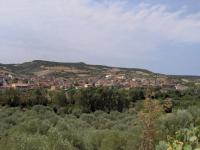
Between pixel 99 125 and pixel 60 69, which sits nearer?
pixel 99 125

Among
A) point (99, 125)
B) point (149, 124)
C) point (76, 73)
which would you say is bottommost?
point (99, 125)

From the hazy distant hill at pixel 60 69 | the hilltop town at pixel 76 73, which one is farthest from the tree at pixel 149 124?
the hazy distant hill at pixel 60 69

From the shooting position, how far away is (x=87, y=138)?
32.3m

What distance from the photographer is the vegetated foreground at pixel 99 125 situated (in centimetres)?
1056

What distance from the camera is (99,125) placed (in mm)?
51281

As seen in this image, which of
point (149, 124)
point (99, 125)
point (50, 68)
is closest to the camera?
point (149, 124)

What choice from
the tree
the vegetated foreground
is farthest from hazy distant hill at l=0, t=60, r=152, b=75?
the tree

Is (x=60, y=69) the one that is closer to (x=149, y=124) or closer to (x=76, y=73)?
(x=76, y=73)

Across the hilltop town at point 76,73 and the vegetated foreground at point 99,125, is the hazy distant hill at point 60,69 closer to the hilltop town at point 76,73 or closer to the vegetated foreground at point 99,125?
the hilltop town at point 76,73

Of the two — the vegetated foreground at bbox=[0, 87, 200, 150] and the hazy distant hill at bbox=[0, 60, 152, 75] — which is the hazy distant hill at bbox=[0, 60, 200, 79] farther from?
the vegetated foreground at bbox=[0, 87, 200, 150]

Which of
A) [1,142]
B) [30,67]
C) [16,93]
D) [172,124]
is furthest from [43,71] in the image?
[1,142]

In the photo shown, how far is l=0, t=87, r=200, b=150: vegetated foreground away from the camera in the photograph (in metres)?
10.6

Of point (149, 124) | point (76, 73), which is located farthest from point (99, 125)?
point (76, 73)

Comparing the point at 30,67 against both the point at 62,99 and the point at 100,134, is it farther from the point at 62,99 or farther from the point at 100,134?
the point at 100,134
